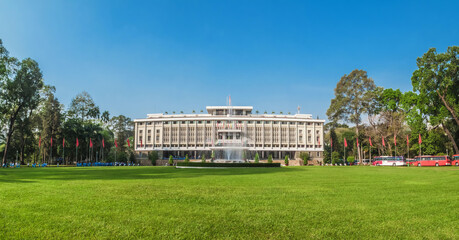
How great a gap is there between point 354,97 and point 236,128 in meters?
29.3

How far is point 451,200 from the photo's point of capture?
820 centimetres

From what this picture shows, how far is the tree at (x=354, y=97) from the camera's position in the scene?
194 feet

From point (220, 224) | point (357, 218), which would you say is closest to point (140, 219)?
point (220, 224)

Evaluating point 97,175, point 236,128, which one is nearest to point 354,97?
point 236,128

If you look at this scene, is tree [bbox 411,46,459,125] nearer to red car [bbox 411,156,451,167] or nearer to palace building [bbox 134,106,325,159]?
red car [bbox 411,156,451,167]

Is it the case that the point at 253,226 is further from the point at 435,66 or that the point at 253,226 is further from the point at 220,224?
the point at 435,66

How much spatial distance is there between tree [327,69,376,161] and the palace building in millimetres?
18680

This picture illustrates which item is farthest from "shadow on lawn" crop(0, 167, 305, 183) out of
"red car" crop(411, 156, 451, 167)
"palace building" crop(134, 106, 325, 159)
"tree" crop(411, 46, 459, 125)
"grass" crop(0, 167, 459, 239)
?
"palace building" crop(134, 106, 325, 159)

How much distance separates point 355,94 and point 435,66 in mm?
20744

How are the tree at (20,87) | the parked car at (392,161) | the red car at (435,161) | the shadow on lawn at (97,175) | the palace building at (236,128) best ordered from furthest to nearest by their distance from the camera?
the palace building at (236,128) → the parked car at (392,161) → the red car at (435,161) → the tree at (20,87) → the shadow on lawn at (97,175)

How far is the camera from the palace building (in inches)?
3071

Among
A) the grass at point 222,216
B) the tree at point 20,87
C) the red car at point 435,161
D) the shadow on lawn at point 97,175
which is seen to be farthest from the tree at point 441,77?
the tree at point 20,87

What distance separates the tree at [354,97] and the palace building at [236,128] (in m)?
18.7

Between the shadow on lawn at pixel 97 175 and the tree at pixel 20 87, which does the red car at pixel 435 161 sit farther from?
the tree at pixel 20 87
